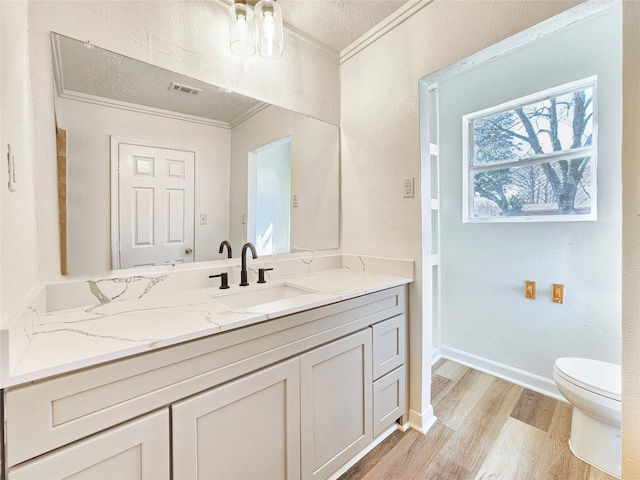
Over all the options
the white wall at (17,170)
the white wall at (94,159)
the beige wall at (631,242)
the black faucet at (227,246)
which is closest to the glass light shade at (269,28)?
the white wall at (94,159)

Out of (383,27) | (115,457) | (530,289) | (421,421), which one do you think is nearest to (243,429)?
(115,457)

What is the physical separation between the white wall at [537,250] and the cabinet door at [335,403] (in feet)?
4.36

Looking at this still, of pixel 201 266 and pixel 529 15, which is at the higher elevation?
pixel 529 15

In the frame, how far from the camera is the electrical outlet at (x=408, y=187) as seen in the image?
1585 millimetres

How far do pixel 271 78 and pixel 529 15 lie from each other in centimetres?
124

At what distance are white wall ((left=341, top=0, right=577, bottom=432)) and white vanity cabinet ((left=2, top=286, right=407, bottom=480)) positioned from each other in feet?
0.90

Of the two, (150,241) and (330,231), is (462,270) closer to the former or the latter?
(330,231)

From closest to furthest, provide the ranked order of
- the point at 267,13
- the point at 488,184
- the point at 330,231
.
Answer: the point at 267,13, the point at 330,231, the point at 488,184

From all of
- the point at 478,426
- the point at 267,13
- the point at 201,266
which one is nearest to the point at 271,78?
the point at 267,13

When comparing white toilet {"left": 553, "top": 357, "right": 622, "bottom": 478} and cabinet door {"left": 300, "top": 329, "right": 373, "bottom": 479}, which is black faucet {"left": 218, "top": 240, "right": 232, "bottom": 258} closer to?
cabinet door {"left": 300, "top": 329, "right": 373, "bottom": 479}

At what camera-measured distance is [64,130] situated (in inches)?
42.0

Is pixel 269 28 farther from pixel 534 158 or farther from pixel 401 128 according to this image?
pixel 534 158

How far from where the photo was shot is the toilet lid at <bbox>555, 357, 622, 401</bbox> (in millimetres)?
1295

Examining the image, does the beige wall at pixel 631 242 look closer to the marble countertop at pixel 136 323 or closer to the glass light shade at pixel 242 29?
the marble countertop at pixel 136 323
